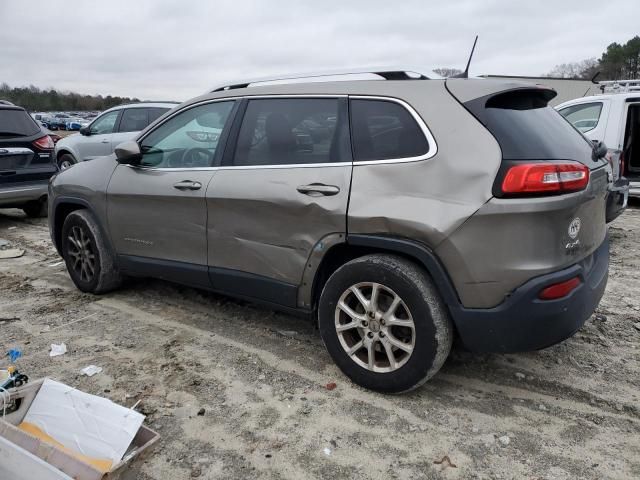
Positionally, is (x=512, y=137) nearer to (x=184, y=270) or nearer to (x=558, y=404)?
(x=558, y=404)

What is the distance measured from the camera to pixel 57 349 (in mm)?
3580

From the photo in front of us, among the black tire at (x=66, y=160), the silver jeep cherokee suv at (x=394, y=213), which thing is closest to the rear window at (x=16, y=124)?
the black tire at (x=66, y=160)

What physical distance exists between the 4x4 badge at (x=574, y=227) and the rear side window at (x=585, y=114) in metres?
6.18

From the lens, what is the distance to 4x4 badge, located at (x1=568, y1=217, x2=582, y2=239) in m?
2.56

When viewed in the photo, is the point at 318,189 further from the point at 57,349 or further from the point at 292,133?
the point at 57,349

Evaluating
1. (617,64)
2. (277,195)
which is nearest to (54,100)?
(617,64)

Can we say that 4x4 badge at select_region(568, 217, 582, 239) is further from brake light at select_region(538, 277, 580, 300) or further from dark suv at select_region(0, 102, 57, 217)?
dark suv at select_region(0, 102, 57, 217)

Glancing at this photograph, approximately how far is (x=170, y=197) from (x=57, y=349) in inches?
50.7

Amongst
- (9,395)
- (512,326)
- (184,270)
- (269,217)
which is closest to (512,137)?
(512,326)

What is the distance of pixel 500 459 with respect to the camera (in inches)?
96.9

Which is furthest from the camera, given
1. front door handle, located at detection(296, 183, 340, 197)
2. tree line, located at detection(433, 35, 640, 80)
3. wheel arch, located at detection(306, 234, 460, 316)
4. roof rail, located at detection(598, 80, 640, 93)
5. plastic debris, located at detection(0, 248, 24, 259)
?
tree line, located at detection(433, 35, 640, 80)

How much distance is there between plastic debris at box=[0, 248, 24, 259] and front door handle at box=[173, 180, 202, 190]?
354cm

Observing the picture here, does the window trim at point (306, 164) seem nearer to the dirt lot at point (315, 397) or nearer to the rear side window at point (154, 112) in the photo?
the dirt lot at point (315, 397)

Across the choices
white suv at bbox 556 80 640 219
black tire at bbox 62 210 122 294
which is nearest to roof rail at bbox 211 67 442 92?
black tire at bbox 62 210 122 294
